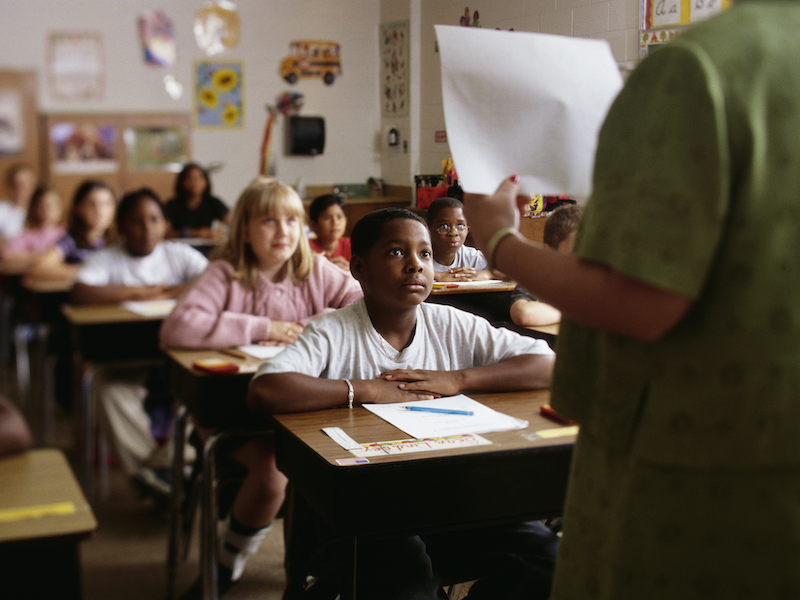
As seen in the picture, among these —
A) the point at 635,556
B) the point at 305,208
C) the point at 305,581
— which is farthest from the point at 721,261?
the point at 305,208

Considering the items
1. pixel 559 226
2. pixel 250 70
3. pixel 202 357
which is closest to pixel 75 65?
pixel 250 70

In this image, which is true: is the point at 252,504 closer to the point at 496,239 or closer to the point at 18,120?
the point at 496,239

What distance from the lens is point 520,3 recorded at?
1.35 meters

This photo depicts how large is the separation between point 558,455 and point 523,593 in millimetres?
246

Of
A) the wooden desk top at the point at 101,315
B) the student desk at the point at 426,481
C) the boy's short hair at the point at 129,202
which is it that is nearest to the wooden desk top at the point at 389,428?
the student desk at the point at 426,481

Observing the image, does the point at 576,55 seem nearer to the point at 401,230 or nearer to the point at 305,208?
the point at 401,230

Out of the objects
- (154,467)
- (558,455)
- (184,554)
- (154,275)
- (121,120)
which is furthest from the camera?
(121,120)

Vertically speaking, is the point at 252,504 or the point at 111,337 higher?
the point at 111,337

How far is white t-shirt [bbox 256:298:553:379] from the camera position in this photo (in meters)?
1.56

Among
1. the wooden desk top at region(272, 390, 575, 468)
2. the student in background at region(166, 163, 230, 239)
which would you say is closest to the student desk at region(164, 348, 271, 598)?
the wooden desk top at region(272, 390, 575, 468)

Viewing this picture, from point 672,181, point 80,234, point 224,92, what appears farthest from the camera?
point 224,92

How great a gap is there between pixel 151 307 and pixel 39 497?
161cm

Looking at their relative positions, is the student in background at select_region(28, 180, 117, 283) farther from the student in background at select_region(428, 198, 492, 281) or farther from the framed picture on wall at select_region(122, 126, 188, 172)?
the framed picture on wall at select_region(122, 126, 188, 172)

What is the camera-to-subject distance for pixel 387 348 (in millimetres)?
1582
